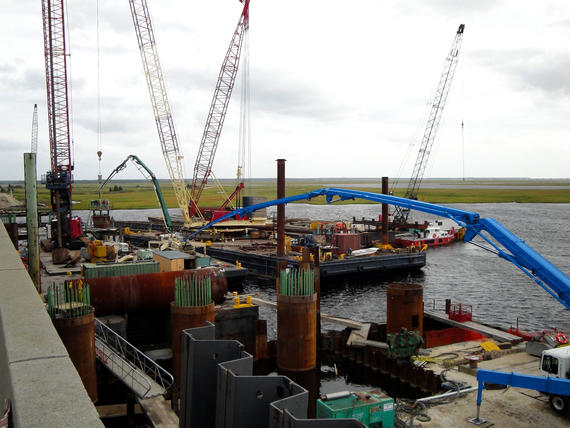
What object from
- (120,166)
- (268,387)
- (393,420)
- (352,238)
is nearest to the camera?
(268,387)

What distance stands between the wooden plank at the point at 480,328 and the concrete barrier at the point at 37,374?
27398 mm

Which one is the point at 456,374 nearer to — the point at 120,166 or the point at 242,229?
the point at 242,229

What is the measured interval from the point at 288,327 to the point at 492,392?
10.6m

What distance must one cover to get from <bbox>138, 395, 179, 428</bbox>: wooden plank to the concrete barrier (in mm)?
Result: 10761

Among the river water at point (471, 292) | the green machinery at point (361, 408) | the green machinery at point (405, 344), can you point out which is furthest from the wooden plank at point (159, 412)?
the river water at point (471, 292)

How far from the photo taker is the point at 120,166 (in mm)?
87750

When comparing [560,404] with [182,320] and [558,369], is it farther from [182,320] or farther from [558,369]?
[182,320]

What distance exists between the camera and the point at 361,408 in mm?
18016

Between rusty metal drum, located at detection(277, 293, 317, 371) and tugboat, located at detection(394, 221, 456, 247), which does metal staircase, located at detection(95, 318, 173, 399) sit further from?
tugboat, located at detection(394, 221, 456, 247)

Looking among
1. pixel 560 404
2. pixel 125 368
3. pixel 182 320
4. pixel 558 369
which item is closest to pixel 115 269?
pixel 182 320

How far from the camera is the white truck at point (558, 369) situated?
776 inches

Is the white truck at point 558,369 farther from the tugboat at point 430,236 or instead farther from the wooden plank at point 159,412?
the tugboat at point 430,236

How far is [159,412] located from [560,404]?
1611 cm

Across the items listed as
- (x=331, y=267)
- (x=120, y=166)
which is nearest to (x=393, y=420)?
(x=331, y=267)
